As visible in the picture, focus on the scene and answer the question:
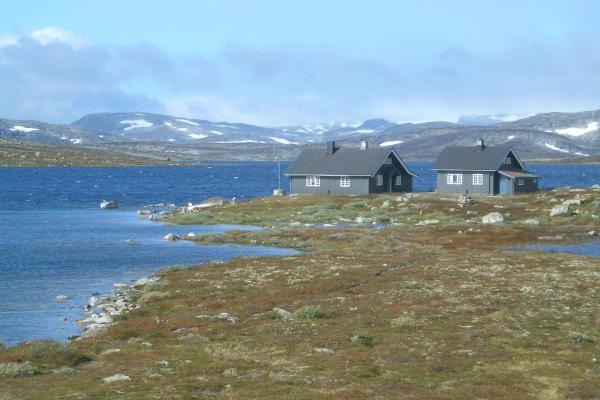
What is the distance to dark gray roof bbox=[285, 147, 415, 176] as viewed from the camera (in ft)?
342

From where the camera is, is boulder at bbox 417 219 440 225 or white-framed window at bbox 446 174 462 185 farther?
white-framed window at bbox 446 174 462 185

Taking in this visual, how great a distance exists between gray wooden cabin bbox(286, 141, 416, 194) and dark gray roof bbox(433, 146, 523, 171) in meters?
6.21

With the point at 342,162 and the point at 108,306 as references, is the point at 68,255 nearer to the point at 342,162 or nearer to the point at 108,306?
the point at 108,306

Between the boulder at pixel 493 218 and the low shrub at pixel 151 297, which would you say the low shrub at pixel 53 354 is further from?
the boulder at pixel 493 218

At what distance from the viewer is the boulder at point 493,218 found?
74.4m

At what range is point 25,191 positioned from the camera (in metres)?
153

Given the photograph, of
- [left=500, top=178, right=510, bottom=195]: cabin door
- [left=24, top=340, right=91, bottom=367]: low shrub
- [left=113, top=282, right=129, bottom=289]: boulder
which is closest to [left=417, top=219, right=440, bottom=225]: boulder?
[left=500, top=178, right=510, bottom=195]: cabin door

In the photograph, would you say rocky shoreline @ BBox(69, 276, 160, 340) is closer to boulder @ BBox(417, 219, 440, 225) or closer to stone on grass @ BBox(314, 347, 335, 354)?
stone on grass @ BBox(314, 347, 335, 354)

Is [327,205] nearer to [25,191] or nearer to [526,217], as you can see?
[526,217]

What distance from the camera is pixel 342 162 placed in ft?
352

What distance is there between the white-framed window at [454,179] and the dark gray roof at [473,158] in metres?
1.33

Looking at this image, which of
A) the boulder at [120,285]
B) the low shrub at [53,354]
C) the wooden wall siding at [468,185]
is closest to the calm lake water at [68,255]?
the boulder at [120,285]

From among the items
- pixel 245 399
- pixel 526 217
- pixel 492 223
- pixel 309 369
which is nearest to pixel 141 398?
pixel 245 399

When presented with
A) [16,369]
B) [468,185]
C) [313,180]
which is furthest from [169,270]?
[468,185]
